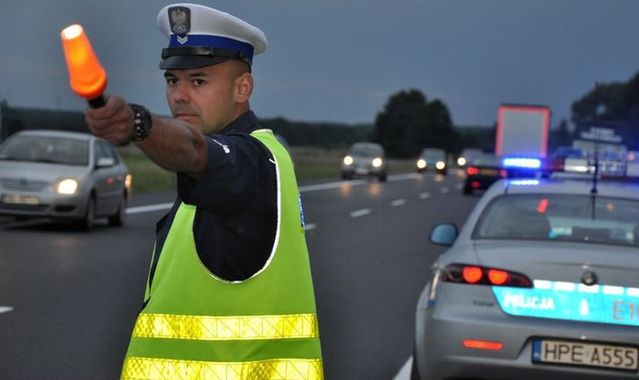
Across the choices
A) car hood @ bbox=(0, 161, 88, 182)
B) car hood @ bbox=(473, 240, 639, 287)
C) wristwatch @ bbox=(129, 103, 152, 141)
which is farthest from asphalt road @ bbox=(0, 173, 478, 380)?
wristwatch @ bbox=(129, 103, 152, 141)

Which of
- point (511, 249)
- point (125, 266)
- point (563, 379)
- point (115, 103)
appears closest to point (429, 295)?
point (511, 249)

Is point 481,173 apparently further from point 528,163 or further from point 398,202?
point 528,163

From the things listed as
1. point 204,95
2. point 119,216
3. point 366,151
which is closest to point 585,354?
point 204,95

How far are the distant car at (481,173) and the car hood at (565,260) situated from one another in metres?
41.0

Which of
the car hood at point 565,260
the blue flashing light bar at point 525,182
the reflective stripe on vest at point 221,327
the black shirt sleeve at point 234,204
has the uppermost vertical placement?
the black shirt sleeve at point 234,204

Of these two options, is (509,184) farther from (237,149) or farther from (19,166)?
(19,166)

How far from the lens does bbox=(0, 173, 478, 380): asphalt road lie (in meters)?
9.24

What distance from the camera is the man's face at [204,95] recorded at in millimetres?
3291

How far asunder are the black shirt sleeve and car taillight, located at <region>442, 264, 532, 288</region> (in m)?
4.20

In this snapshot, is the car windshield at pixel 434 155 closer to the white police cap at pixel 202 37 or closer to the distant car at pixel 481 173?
the distant car at pixel 481 173

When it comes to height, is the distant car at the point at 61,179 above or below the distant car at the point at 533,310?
below

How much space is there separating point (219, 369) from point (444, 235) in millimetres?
5452

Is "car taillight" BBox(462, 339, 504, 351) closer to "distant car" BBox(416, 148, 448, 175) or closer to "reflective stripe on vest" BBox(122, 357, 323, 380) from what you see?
"reflective stripe on vest" BBox(122, 357, 323, 380)

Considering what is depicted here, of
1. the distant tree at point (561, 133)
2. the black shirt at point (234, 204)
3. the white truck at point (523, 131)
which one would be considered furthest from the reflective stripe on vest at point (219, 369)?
the distant tree at point (561, 133)
